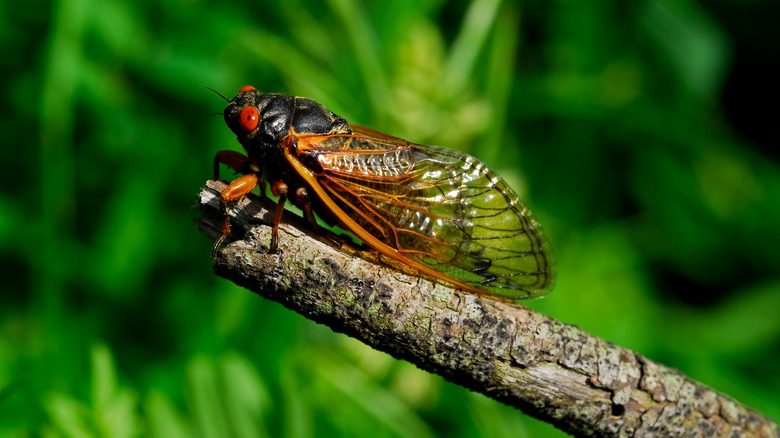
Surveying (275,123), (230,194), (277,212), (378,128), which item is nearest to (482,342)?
(277,212)

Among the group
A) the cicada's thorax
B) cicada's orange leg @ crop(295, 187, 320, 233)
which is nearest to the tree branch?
cicada's orange leg @ crop(295, 187, 320, 233)

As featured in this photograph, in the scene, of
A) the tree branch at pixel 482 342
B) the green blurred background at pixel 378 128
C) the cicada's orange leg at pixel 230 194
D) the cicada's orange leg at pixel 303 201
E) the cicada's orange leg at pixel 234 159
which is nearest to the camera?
the tree branch at pixel 482 342

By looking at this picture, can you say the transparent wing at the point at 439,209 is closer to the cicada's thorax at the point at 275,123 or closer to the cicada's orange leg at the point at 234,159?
the cicada's thorax at the point at 275,123

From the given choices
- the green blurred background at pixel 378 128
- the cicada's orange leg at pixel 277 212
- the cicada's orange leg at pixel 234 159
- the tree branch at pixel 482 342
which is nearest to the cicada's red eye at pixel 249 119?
the cicada's orange leg at pixel 234 159

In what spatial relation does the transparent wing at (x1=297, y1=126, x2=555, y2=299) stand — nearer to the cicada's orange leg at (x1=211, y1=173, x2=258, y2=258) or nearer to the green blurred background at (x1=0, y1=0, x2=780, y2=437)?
the cicada's orange leg at (x1=211, y1=173, x2=258, y2=258)

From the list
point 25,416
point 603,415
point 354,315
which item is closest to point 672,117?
point 603,415

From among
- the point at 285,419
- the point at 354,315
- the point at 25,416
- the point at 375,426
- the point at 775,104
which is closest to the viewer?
the point at 354,315

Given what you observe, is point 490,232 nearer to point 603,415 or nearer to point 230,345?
point 603,415
